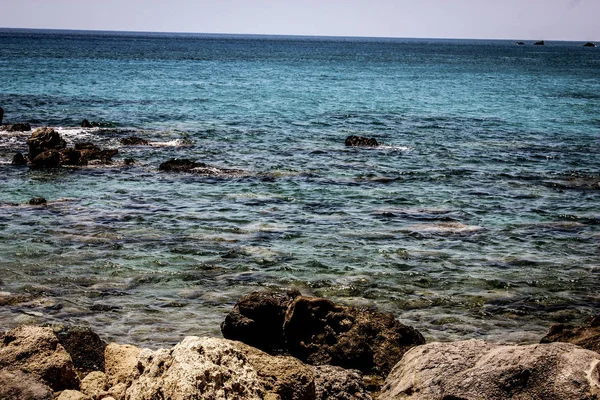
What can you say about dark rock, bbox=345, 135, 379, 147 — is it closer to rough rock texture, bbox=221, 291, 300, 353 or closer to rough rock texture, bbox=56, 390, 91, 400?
rough rock texture, bbox=221, 291, 300, 353

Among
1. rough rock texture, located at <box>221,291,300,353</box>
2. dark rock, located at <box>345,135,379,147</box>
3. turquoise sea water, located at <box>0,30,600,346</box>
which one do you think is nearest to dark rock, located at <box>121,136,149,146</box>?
turquoise sea water, located at <box>0,30,600,346</box>

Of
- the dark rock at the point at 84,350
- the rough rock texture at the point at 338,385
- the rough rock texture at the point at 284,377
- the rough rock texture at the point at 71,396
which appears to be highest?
the rough rock texture at the point at 284,377

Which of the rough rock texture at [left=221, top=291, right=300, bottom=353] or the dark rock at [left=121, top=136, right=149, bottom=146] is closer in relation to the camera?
the rough rock texture at [left=221, top=291, right=300, bottom=353]

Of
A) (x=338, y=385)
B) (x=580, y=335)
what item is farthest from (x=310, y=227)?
(x=338, y=385)

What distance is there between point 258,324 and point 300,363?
3.21 meters

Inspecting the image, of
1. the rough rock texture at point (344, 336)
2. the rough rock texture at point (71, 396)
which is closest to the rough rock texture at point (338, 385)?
the rough rock texture at point (344, 336)

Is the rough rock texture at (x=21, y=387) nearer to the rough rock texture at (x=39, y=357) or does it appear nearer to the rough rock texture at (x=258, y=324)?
the rough rock texture at (x=39, y=357)

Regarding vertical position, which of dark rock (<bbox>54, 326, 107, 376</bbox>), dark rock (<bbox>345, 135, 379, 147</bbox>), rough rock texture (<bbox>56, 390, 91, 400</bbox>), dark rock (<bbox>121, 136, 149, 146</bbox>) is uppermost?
rough rock texture (<bbox>56, 390, 91, 400</bbox>)

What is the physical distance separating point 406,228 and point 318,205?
3.61m

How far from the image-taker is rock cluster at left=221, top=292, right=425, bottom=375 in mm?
10906

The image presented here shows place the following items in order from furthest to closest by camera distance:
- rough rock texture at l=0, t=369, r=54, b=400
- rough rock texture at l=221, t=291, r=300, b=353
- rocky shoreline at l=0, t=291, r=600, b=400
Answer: rough rock texture at l=221, t=291, r=300, b=353 < rough rock texture at l=0, t=369, r=54, b=400 < rocky shoreline at l=0, t=291, r=600, b=400

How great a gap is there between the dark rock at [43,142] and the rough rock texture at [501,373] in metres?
23.3

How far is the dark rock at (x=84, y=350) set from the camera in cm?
1041

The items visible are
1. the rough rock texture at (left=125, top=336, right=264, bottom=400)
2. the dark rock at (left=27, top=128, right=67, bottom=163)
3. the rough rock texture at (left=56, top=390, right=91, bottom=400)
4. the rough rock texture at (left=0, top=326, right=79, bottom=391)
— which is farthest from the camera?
the dark rock at (left=27, top=128, right=67, bottom=163)
